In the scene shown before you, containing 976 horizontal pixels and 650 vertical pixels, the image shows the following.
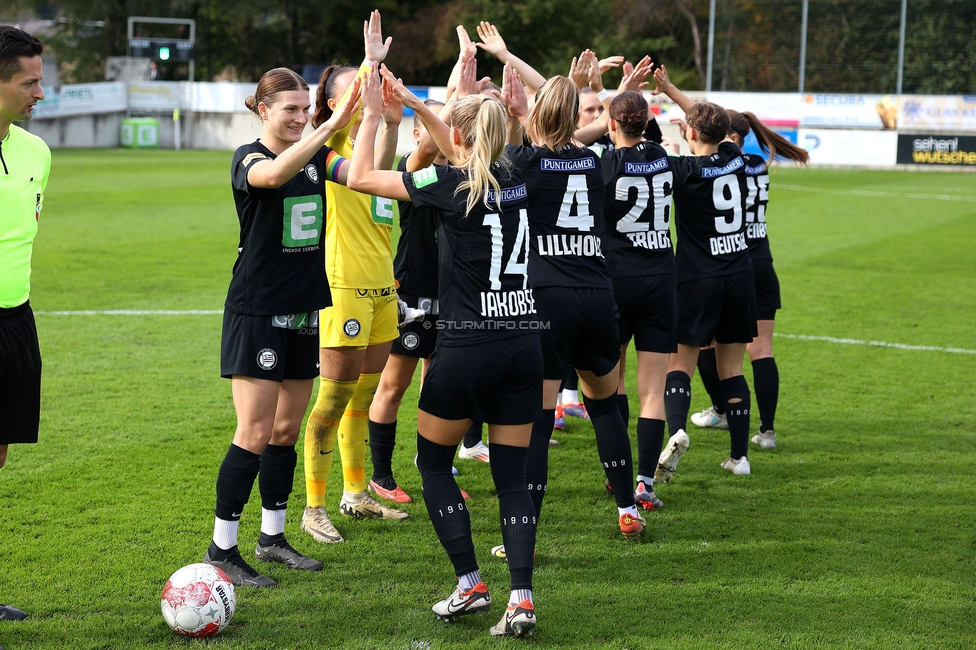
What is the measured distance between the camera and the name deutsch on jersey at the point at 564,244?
177 inches

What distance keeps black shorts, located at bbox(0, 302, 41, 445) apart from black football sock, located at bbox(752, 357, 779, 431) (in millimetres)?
4744

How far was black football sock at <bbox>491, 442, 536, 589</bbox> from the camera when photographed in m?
4.00

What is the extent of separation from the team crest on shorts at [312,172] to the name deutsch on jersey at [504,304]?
1056mm

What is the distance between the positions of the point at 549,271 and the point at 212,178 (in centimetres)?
2333

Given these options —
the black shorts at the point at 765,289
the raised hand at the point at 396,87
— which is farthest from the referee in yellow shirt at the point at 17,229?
the black shorts at the point at 765,289

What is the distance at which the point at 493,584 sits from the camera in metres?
4.51

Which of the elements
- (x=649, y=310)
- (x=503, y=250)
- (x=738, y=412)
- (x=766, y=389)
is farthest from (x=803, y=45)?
(x=503, y=250)

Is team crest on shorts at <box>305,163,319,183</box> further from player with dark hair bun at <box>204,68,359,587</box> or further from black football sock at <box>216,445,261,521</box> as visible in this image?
black football sock at <box>216,445,261,521</box>

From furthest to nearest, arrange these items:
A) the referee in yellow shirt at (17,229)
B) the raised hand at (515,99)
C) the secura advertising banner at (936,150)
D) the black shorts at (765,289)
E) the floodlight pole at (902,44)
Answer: the floodlight pole at (902,44) → the secura advertising banner at (936,150) → the black shorts at (765,289) → the raised hand at (515,99) → the referee in yellow shirt at (17,229)

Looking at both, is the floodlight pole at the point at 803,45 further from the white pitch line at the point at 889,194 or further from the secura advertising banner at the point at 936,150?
the white pitch line at the point at 889,194

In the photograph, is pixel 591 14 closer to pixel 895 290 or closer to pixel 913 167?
pixel 913 167

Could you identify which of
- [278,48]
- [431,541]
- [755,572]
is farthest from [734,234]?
[278,48]

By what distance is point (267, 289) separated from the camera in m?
4.30

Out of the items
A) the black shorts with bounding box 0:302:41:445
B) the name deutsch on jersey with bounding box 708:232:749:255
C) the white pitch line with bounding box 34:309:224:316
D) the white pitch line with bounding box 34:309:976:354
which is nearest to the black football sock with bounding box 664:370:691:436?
the name deutsch on jersey with bounding box 708:232:749:255
